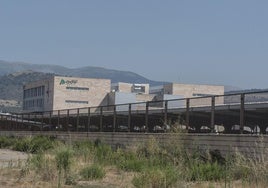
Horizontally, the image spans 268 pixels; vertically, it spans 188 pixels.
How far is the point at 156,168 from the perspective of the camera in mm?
14258

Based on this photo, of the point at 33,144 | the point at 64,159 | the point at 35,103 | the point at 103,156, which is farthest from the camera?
the point at 35,103

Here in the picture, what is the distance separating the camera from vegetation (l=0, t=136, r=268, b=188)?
12938 mm

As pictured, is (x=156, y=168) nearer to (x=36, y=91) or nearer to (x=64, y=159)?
(x=64, y=159)

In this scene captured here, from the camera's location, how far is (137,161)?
20203 millimetres

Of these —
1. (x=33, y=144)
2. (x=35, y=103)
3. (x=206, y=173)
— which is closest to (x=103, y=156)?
(x=206, y=173)

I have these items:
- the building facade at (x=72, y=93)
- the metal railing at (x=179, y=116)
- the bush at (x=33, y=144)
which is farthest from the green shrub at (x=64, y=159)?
the building facade at (x=72, y=93)

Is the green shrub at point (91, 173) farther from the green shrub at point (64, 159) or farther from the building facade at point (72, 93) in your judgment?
the building facade at point (72, 93)

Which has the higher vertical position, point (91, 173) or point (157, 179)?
point (157, 179)

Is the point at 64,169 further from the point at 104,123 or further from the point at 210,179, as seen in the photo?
the point at 104,123

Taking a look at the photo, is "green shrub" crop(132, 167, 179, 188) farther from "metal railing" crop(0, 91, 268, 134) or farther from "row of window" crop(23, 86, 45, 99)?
"row of window" crop(23, 86, 45, 99)

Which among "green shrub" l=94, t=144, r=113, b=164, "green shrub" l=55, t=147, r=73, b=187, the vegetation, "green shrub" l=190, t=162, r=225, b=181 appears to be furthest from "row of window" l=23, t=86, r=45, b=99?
"green shrub" l=190, t=162, r=225, b=181

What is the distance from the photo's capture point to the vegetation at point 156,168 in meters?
12.9

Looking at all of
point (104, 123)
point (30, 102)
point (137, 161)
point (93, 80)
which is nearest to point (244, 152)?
point (137, 161)

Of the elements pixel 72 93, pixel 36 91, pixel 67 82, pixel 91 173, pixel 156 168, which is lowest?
pixel 91 173
